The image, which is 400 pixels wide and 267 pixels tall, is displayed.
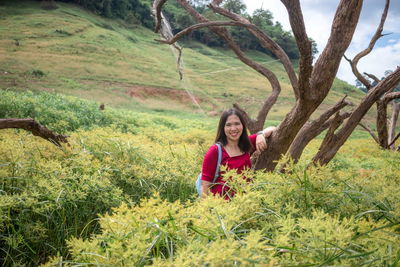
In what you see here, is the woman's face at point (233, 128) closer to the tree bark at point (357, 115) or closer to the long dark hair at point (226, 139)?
the long dark hair at point (226, 139)

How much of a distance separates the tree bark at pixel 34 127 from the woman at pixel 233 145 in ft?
4.82

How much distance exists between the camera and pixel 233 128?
97.9 inches

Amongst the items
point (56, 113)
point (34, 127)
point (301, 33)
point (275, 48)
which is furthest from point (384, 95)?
point (56, 113)

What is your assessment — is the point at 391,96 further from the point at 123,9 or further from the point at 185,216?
the point at 123,9

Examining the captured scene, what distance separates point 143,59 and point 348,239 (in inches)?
1167

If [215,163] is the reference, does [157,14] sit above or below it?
above

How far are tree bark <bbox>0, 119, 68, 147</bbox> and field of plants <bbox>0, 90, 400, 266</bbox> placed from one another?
0.30 ft

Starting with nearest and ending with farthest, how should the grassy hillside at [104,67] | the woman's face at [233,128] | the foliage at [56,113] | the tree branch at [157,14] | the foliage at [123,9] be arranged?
the woman's face at [233,128]
the tree branch at [157,14]
the foliage at [56,113]
the grassy hillside at [104,67]
the foliage at [123,9]

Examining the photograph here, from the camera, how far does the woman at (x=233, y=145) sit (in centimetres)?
231

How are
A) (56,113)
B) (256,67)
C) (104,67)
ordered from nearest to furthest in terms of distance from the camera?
(256,67) < (56,113) < (104,67)

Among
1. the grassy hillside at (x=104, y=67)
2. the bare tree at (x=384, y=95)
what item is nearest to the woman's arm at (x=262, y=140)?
the bare tree at (x=384, y=95)

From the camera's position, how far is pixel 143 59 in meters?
29.2

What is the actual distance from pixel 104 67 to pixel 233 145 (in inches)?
924

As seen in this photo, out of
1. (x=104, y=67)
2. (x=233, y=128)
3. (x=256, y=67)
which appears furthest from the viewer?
(x=104, y=67)
